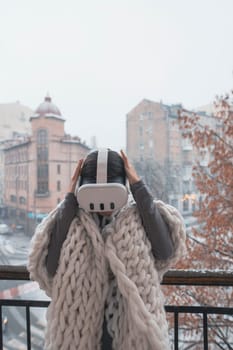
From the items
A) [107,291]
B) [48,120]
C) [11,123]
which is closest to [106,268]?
[107,291]

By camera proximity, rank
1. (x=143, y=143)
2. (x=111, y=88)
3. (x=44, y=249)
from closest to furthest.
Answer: (x=44, y=249)
(x=143, y=143)
(x=111, y=88)

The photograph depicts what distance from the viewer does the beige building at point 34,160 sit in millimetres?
2562

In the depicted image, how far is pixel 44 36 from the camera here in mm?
2783

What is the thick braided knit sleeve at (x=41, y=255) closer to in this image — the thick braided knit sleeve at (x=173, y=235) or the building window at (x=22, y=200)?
the thick braided knit sleeve at (x=173, y=235)

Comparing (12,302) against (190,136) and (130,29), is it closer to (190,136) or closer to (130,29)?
(190,136)

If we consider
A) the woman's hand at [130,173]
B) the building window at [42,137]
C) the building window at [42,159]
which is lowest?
the woman's hand at [130,173]

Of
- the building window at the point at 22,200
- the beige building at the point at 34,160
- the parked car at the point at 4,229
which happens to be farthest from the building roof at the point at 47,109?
the parked car at the point at 4,229

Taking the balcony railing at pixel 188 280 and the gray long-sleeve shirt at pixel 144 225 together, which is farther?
the balcony railing at pixel 188 280

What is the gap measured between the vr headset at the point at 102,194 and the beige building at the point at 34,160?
5.73ft

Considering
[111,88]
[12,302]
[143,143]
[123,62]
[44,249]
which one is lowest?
[12,302]

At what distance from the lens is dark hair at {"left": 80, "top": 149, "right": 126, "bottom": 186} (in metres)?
0.78

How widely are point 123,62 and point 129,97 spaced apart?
13.3 inches

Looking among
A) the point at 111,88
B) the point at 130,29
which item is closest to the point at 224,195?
the point at 111,88

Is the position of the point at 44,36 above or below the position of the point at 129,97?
above
